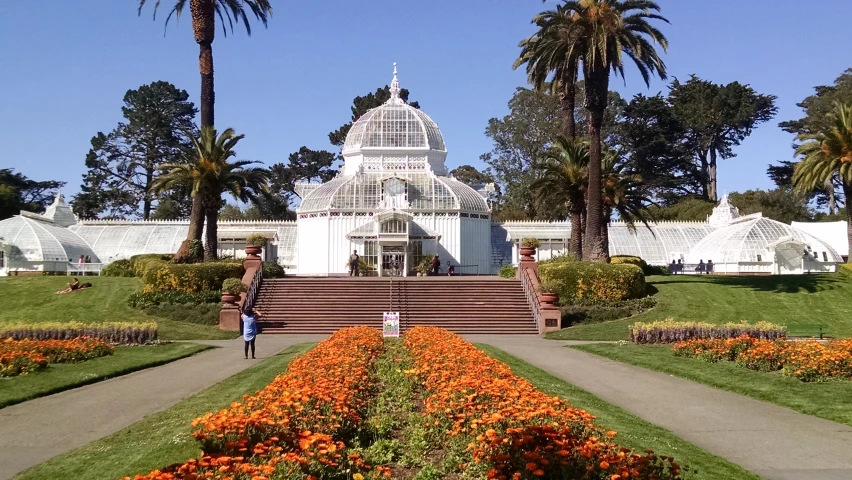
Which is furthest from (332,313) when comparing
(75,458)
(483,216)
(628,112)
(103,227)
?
(628,112)

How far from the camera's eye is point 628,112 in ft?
278

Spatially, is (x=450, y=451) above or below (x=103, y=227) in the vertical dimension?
below

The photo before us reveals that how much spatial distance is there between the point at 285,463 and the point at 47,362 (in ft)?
44.8

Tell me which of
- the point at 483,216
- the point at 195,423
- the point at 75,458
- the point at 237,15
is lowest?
the point at 75,458

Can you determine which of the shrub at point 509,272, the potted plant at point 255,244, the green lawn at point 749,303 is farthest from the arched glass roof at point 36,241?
the green lawn at point 749,303

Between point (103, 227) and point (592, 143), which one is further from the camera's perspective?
point (103, 227)

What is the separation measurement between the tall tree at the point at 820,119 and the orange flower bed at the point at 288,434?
7651 cm

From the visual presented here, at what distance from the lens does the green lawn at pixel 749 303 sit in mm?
29797

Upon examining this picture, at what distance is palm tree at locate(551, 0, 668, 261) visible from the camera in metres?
34.6

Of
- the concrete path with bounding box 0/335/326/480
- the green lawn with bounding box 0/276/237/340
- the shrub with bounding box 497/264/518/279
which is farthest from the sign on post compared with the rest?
the shrub with bounding box 497/264/518/279

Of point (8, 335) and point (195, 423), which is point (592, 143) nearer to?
point (8, 335)

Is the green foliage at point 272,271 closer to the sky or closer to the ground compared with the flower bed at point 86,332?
closer to the sky

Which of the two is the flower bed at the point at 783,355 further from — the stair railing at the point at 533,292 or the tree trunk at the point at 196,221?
the tree trunk at the point at 196,221

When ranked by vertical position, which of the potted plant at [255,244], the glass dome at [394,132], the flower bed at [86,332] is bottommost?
the flower bed at [86,332]
